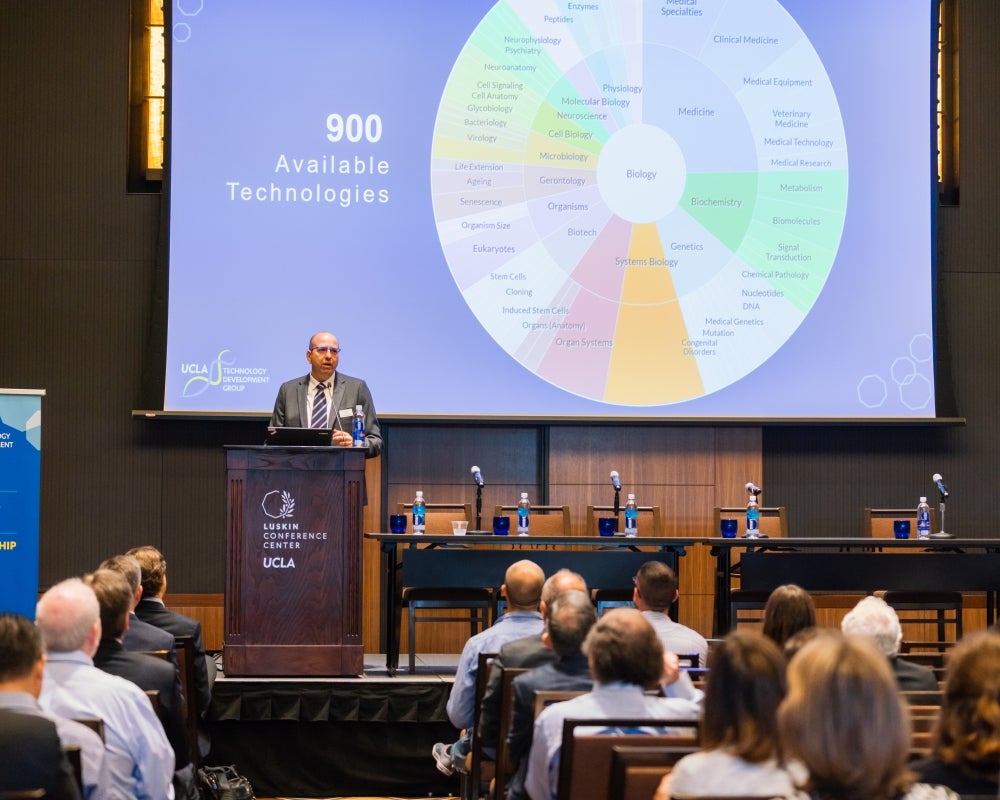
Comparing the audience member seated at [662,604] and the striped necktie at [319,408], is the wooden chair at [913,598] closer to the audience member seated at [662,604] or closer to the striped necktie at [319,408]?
the audience member seated at [662,604]

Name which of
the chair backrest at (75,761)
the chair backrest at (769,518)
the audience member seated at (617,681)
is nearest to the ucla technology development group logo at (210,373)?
the chair backrest at (769,518)

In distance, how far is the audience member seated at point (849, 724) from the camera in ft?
6.60

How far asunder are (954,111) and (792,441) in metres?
2.61

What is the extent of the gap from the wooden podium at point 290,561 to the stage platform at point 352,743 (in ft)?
0.75

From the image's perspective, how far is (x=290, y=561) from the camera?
5.93 m

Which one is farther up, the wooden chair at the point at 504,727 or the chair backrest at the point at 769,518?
the chair backrest at the point at 769,518

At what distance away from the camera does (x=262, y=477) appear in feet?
19.6

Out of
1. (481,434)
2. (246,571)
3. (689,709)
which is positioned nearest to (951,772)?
(689,709)

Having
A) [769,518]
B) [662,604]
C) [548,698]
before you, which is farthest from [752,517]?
[548,698]

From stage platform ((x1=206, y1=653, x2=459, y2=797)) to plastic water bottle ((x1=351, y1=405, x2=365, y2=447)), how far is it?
1.11m

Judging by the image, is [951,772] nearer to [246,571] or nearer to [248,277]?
[246,571]

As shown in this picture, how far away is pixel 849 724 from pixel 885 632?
1811 millimetres

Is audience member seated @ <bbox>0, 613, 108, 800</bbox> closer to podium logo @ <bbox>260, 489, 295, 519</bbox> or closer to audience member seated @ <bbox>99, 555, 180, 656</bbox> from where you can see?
audience member seated @ <bbox>99, 555, 180, 656</bbox>

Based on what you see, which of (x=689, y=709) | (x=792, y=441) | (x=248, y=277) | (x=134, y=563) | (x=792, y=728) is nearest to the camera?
(x=792, y=728)
